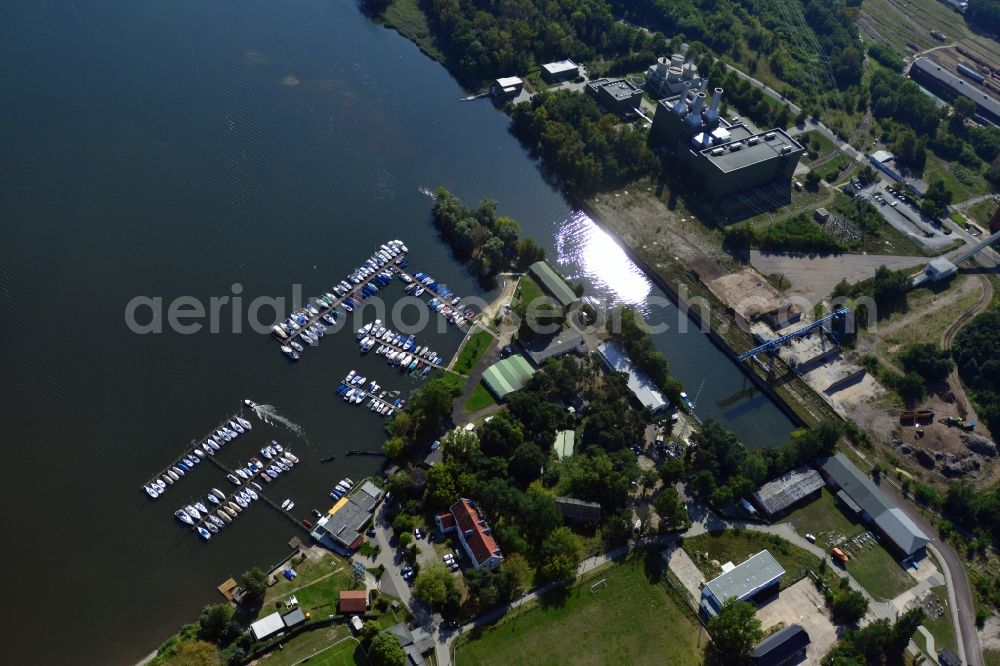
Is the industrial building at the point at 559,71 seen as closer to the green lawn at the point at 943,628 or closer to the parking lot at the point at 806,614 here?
the parking lot at the point at 806,614

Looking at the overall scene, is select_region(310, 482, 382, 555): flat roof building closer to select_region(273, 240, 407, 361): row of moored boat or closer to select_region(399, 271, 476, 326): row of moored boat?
select_region(273, 240, 407, 361): row of moored boat

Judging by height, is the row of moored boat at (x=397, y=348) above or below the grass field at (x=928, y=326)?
above

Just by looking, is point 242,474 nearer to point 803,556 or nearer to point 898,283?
point 803,556

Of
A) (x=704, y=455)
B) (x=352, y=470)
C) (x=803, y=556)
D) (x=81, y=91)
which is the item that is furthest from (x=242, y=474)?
(x=81, y=91)

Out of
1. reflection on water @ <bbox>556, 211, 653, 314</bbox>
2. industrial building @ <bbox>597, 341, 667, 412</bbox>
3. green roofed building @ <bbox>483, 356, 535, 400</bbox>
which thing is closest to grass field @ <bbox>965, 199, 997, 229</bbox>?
reflection on water @ <bbox>556, 211, 653, 314</bbox>

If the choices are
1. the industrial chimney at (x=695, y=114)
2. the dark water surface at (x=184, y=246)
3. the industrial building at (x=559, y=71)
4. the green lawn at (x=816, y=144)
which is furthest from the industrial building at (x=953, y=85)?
the dark water surface at (x=184, y=246)

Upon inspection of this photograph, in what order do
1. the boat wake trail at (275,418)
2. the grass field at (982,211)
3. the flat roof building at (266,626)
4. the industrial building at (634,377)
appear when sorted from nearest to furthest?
the flat roof building at (266,626) < the boat wake trail at (275,418) < the industrial building at (634,377) < the grass field at (982,211)
